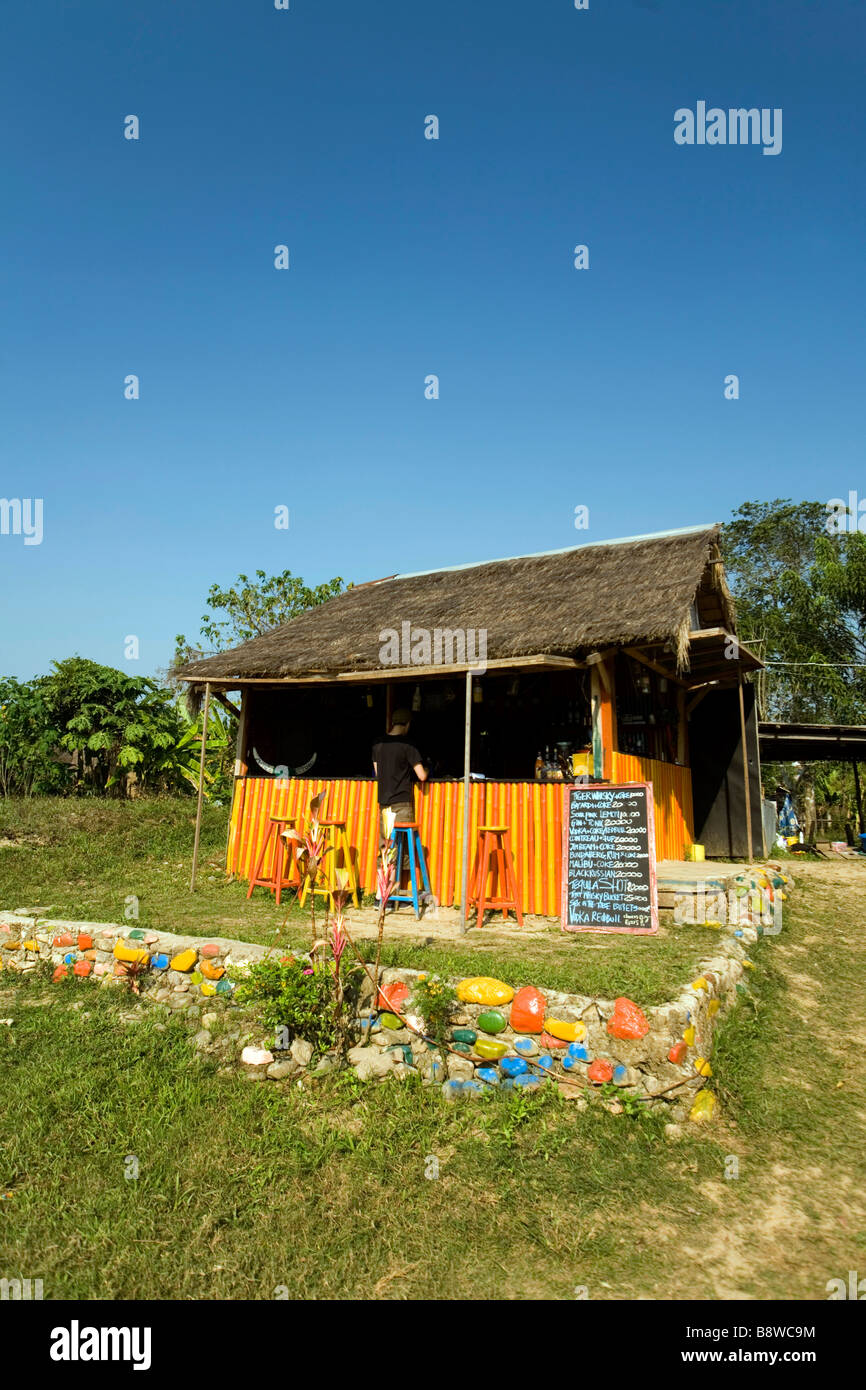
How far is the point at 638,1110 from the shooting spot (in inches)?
187

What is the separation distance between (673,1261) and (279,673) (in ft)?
26.5

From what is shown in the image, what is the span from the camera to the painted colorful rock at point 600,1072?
492 cm

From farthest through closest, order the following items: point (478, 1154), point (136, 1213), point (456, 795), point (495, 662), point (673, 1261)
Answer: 1. point (456, 795)
2. point (495, 662)
3. point (478, 1154)
4. point (136, 1213)
5. point (673, 1261)

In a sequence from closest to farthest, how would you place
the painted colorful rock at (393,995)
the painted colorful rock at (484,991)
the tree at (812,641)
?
the painted colorful rock at (484,991) → the painted colorful rock at (393,995) → the tree at (812,641)

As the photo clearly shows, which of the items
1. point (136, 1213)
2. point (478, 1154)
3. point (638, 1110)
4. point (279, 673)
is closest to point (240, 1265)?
point (136, 1213)

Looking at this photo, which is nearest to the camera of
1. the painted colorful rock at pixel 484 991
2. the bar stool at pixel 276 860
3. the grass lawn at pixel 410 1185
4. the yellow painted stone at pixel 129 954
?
the grass lawn at pixel 410 1185

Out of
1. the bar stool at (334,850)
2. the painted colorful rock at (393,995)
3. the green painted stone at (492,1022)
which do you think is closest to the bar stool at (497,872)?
the bar stool at (334,850)

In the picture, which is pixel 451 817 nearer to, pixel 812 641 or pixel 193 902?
pixel 193 902

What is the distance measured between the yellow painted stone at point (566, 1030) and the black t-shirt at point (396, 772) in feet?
12.9

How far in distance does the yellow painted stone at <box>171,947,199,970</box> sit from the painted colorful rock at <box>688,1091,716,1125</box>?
12.5 ft

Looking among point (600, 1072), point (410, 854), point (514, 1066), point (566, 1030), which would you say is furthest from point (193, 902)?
point (600, 1072)

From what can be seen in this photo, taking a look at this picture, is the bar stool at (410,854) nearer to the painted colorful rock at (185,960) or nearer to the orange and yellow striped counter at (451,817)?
the orange and yellow striped counter at (451,817)

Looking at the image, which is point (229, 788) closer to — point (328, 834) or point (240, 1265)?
point (328, 834)

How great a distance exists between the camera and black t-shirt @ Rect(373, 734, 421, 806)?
28.9 feet
